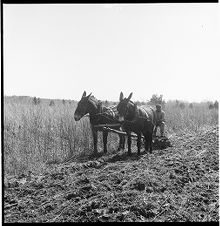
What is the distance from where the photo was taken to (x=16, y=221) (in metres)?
2.96

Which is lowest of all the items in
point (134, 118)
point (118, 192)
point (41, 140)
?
point (118, 192)

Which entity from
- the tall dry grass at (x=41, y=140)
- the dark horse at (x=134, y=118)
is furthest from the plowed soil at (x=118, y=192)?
the dark horse at (x=134, y=118)

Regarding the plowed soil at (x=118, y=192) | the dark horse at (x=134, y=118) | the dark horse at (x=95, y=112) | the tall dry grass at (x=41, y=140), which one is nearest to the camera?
the plowed soil at (x=118, y=192)

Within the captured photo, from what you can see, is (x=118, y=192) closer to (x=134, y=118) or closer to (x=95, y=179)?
(x=95, y=179)

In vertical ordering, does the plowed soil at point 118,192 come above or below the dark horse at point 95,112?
below

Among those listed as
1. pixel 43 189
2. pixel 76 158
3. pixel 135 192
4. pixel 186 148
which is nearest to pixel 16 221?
pixel 43 189

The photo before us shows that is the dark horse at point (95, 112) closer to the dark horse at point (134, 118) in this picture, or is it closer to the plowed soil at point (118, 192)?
the dark horse at point (134, 118)

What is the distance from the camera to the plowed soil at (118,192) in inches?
122

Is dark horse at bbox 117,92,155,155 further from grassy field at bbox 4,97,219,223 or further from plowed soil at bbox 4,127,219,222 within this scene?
plowed soil at bbox 4,127,219,222

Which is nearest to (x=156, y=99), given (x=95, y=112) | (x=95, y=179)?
(x=95, y=112)

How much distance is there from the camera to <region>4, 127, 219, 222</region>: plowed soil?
3104mm

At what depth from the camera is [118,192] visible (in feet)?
12.0

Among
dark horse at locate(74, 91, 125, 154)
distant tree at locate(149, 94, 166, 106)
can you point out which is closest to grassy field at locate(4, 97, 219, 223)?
dark horse at locate(74, 91, 125, 154)

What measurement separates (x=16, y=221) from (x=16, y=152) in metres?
1.98
